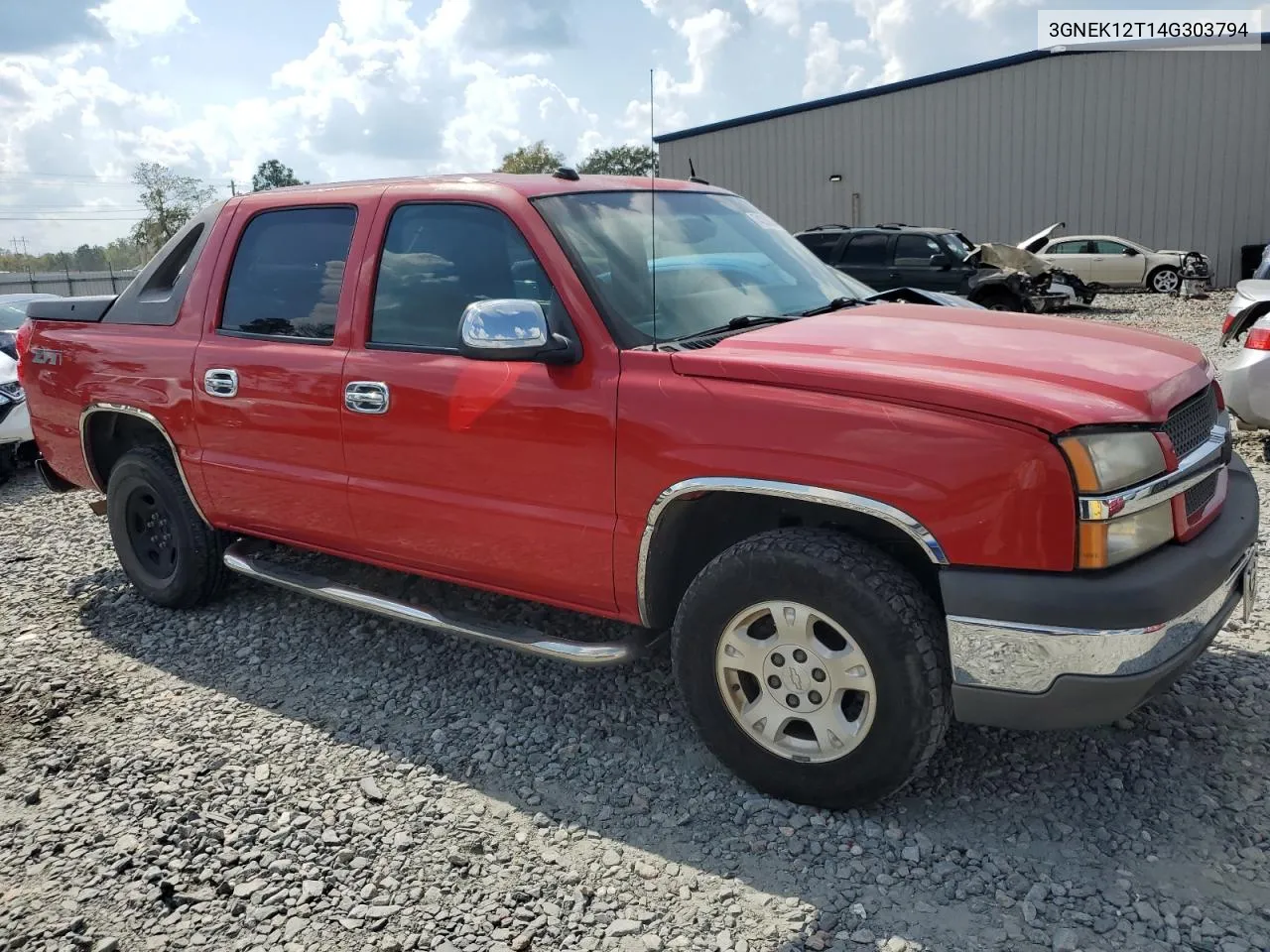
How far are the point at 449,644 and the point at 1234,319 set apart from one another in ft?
19.7

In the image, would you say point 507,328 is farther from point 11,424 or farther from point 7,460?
point 7,460

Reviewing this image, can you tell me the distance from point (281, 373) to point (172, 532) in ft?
4.32

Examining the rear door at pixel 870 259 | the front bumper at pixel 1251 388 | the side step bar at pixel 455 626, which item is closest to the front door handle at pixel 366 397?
the side step bar at pixel 455 626

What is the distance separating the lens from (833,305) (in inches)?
145

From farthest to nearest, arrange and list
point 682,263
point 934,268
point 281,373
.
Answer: point 934,268, point 281,373, point 682,263

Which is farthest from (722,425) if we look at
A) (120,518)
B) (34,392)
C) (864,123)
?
(864,123)

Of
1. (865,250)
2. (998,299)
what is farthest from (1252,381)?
(865,250)

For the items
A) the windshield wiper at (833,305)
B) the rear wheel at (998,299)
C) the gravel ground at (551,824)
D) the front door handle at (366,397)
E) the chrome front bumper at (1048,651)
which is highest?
the rear wheel at (998,299)

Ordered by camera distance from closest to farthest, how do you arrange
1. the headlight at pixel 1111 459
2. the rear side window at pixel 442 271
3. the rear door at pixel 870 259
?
1. the headlight at pixel 1111 459
2. the rear side window at pixel 442 271
3. the rear door at pixel 870 259

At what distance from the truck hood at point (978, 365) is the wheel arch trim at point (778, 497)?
0.27 m

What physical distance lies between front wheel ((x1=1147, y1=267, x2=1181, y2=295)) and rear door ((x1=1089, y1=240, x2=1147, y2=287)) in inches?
10.6

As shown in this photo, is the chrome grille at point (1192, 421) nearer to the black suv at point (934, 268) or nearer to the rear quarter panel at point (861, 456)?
the rear quarter panel at point (861, 456)

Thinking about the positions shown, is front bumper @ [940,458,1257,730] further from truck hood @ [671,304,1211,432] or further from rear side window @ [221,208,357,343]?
rear side window @ [221,208,357,343]

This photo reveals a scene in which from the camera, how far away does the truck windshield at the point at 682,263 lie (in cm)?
327
